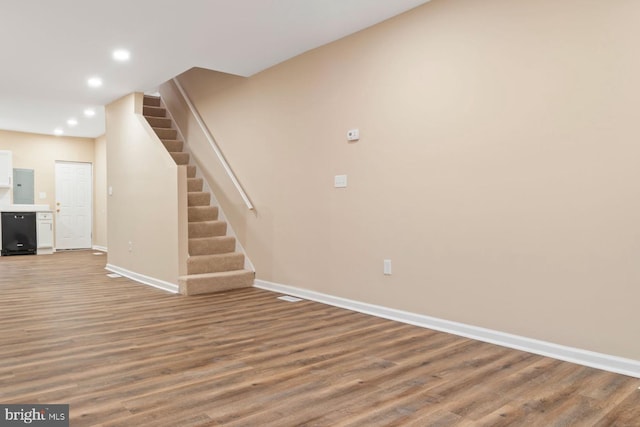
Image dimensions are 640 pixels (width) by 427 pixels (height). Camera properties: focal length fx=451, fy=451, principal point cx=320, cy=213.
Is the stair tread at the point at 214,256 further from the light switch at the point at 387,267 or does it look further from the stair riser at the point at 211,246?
the light switch at the point at 387,267

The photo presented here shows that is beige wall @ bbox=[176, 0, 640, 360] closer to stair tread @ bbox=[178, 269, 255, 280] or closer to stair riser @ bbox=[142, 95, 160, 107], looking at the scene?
stair tread @ bbox=[178, 269, 255, 280]

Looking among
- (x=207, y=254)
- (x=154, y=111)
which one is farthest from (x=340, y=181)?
(x=154, y=111)

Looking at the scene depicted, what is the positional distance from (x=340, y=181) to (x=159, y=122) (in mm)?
4507

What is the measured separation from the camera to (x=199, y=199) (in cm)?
647

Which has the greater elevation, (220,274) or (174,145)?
(174,145)

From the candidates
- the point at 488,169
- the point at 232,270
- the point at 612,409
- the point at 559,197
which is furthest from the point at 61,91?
the point at 612,409

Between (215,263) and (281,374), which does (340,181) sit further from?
(281,374)

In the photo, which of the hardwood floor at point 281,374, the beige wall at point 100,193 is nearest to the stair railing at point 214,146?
the hardwood floor at point 281,374

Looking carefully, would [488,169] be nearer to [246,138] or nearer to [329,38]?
[329,38]

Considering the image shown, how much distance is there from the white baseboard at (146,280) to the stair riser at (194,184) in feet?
4.69

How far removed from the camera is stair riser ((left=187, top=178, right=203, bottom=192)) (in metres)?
6.64

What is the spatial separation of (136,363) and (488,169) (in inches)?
108

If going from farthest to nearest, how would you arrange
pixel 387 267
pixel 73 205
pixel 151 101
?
1. pixel 73 205
2. pixel 151 101
3. pixel 387 267

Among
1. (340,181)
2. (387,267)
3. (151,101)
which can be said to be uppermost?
(151,101)
